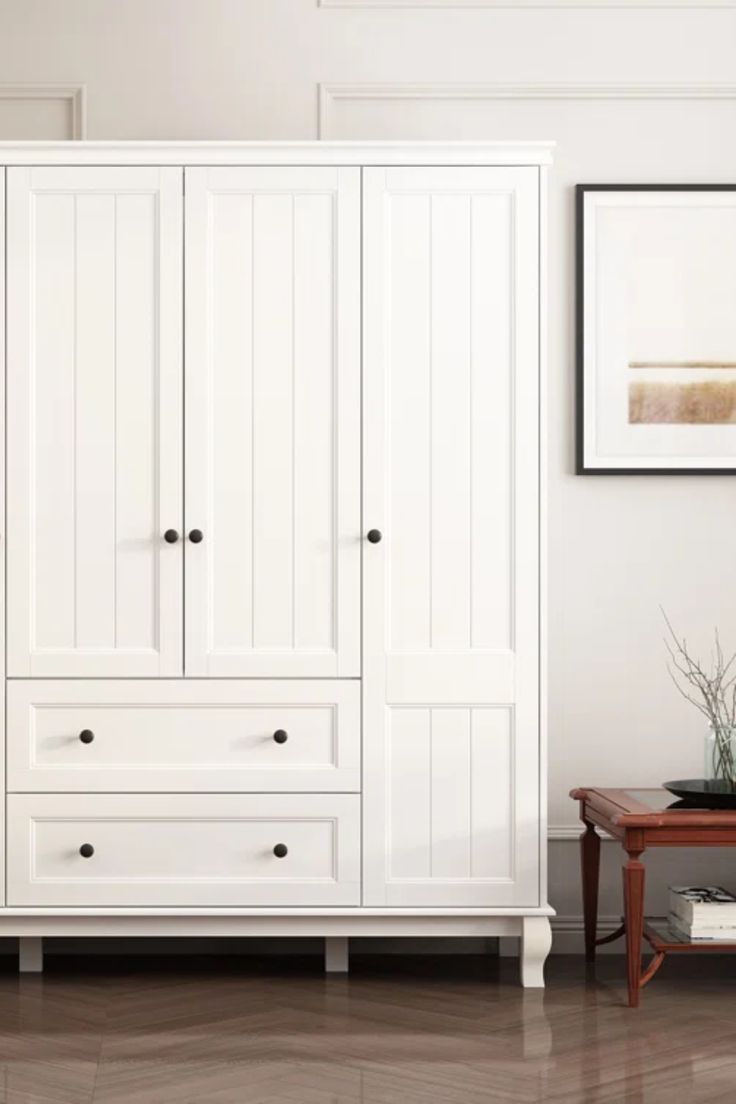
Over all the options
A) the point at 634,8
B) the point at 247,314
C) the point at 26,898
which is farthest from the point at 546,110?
the point at 26,898

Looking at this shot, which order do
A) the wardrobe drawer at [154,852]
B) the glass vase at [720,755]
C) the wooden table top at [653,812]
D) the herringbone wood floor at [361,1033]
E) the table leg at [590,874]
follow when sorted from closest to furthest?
the herringbone wood floor at [361,1033] < the wooden table top at [653,812] < the wardrobe drawer at [154,852] < the glass vase at [720,755] < the table leg at [590,874]

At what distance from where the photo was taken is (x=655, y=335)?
383 cm

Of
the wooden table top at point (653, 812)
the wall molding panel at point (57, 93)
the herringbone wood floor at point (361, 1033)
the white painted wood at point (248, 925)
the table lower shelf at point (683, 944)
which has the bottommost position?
the herringbone wood floor at point (361, 1033)

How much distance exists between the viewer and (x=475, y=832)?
3283 mm

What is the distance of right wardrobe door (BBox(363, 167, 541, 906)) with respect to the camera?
3.28 meters

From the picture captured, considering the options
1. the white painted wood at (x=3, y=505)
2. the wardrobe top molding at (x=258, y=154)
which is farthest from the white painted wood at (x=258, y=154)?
the white painted wood at (x=3, y=505)

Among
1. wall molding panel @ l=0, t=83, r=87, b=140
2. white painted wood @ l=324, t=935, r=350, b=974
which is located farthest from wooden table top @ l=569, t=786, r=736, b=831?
wall molding panel @ l=0, t=83, r=87, b=140

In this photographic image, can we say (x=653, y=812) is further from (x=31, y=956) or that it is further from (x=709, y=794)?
(x=31, y=956)

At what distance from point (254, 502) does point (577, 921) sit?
1.54m

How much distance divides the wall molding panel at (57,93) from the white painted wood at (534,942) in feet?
8.12

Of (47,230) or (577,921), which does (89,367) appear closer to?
(47,230)

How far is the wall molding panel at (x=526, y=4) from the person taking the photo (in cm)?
383

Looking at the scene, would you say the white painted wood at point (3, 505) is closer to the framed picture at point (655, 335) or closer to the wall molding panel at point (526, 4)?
the wall molding panel at point (526, 4)

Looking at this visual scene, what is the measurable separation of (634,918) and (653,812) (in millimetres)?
251
